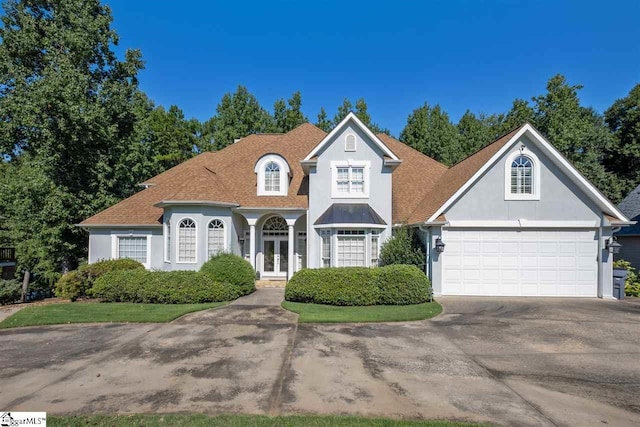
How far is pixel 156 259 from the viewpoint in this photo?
17.7m

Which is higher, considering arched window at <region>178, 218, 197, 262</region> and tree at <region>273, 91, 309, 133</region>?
tree at <region>273, 91, 309, 133</region>

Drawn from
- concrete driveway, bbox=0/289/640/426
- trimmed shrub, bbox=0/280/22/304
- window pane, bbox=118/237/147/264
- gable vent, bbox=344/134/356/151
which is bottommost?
trimmed shrub, bbox=0/280/22/304

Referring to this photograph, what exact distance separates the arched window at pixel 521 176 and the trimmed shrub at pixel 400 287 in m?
6.47

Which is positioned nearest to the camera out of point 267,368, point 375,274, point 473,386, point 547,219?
point 473,386

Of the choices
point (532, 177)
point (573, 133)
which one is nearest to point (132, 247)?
point (532, 177)

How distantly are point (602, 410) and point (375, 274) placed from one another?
8.30 m

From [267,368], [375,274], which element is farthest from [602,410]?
[375,274]

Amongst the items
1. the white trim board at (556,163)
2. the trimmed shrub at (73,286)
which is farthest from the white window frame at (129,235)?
the white trim board at (556,163)

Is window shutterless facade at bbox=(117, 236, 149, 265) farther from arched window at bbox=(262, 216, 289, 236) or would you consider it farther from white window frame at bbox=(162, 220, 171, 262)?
arched window at bbox=(262, 216, 289, 236)

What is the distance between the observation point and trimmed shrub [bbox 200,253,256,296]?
14.1m

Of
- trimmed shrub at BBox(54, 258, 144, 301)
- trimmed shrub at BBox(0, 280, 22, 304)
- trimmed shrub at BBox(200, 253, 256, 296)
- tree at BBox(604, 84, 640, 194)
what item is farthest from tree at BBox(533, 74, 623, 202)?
trimmed shrub at BBox(0, 280, 22, 304)

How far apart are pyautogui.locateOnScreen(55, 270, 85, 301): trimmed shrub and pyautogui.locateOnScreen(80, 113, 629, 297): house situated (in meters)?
3.20

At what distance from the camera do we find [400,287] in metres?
12.8

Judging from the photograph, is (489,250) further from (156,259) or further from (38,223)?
(38,223)
